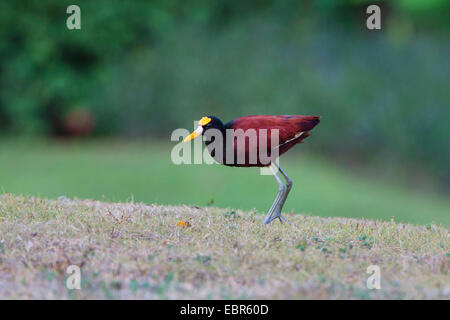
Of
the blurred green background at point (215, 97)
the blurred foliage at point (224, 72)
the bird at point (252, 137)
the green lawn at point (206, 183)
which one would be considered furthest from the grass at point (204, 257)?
the blurred foliage at point (224, 72)

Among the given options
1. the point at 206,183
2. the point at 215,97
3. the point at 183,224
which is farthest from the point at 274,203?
the point at 215,97

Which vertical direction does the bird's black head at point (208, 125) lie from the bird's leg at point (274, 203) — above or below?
above

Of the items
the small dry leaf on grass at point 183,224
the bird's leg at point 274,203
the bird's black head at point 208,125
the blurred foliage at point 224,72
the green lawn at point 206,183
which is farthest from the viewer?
the blurred foliage at point 224,72

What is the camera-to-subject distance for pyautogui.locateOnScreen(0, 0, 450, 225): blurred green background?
1356 cm

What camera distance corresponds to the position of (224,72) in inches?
644

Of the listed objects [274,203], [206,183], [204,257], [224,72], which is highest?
[224,72]

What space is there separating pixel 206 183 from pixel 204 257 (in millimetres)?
8090

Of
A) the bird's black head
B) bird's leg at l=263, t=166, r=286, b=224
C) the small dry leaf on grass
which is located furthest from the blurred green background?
the small dry leaf on grass

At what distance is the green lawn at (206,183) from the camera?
11867 mm

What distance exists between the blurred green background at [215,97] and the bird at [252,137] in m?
5.89

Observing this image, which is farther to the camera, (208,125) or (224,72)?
(224,72)

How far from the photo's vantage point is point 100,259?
5.00 m

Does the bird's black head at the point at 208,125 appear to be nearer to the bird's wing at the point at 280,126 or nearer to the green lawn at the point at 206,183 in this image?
the bird's wing at the point at 280,126

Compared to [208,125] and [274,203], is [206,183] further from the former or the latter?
[208,125]
